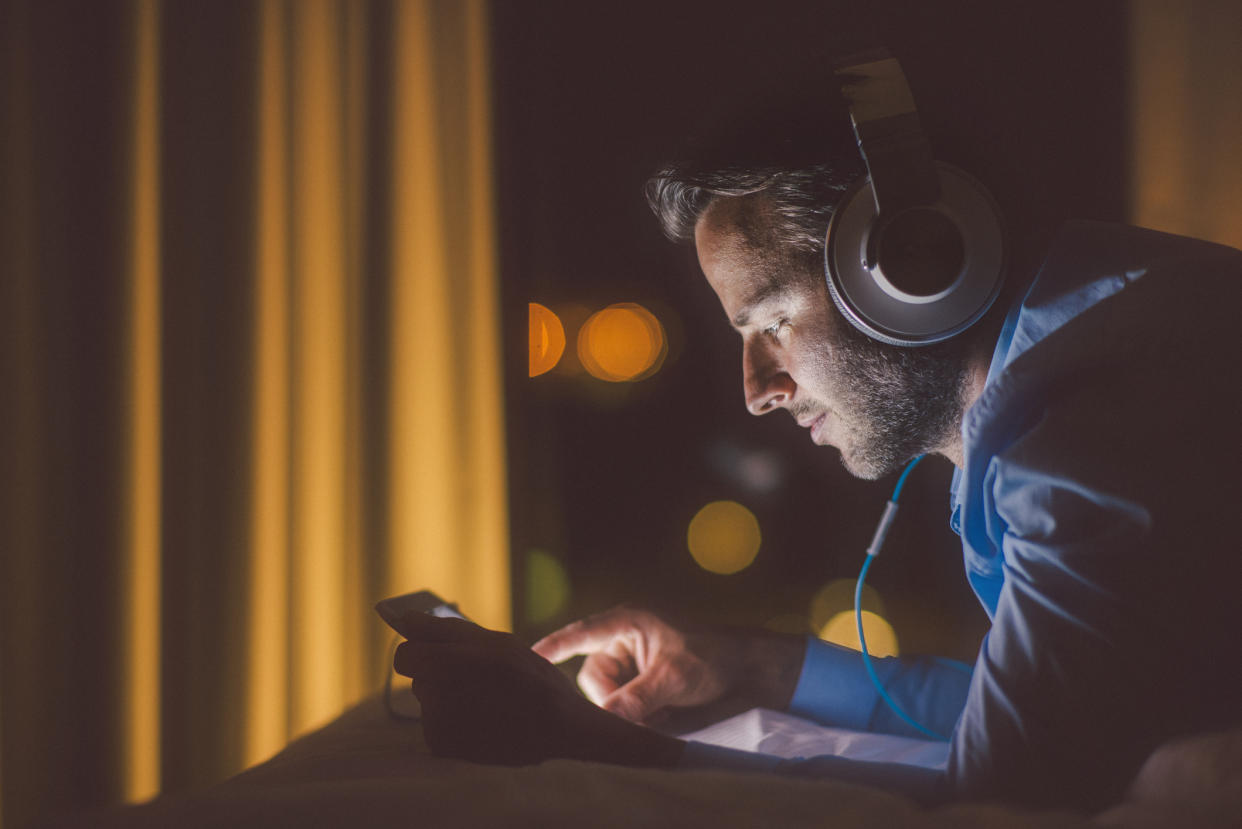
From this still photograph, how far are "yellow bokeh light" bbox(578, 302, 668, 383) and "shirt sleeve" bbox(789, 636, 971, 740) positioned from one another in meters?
0.56

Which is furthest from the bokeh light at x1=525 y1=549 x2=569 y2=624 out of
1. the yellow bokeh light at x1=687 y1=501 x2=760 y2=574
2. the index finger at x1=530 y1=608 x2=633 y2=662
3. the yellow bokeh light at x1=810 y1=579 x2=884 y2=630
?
the yellow bokeh light at x1=810 y1=579 x2=884 y2=630

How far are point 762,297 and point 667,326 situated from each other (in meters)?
0.36

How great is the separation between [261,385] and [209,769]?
63 cm

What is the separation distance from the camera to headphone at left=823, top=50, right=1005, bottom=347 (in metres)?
0.65

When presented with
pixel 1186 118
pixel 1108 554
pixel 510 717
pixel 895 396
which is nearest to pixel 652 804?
pixel 510 717

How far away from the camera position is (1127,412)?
52 cm

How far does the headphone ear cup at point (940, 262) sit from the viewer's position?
0.68 meters

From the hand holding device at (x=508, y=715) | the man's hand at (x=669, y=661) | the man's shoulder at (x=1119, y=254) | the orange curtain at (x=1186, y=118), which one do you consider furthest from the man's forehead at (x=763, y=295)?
the orange curtain at (x=1186, y=118)

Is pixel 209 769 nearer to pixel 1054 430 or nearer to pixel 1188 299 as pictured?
pixel 1054 430

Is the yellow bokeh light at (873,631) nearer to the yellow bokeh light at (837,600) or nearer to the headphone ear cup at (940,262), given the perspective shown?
the yellow bokeh light at (837,600)

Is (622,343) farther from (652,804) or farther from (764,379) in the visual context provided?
(652,804)

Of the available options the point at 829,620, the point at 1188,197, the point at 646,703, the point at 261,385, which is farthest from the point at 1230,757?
the point at 261,385

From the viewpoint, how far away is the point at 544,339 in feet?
4.16

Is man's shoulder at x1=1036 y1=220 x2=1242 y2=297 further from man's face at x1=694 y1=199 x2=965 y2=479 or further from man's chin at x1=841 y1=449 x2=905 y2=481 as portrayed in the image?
man's chin at x1=841 y1=449 x2=905 y2=481
